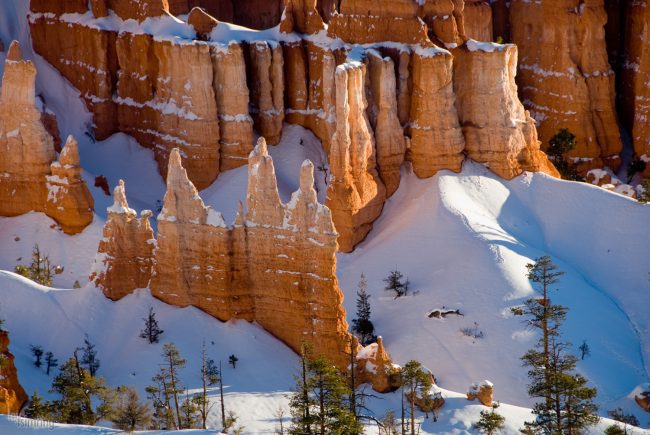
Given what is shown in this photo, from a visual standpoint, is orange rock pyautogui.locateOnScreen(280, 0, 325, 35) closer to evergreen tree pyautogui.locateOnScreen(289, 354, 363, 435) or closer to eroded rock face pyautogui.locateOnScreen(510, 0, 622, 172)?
eroded rock face pyautogui.locateOnScreen(510, 0, 622, 172)

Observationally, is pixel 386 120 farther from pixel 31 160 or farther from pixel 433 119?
pixel 31 160

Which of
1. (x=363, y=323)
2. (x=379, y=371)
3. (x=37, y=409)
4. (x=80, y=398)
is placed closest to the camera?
(x=37, y=409)

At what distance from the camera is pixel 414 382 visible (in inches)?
2206

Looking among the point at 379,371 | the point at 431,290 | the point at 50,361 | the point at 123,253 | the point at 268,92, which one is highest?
the point at 268,92

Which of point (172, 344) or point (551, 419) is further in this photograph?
point (172, 344)

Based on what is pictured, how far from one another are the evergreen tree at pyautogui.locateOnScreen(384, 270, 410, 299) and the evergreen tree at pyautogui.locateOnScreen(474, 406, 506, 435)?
11.1 m

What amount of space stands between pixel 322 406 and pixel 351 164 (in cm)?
1998

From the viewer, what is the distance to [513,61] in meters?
71.2

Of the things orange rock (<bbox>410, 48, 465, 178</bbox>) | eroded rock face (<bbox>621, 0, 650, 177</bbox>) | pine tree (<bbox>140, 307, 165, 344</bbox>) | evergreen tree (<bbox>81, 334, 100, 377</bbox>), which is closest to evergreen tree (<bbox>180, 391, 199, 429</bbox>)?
evergreen tree (<bbox>81, 334, 100, 377</bbox>)

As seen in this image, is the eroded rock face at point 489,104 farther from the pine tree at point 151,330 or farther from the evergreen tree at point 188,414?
the evergreen tree at point 188,414

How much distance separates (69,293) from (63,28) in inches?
907

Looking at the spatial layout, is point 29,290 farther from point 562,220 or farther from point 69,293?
point 562,220

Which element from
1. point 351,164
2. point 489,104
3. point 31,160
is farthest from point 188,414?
point 489,104

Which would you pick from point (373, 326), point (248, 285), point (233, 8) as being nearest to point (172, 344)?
point (248, 285)
